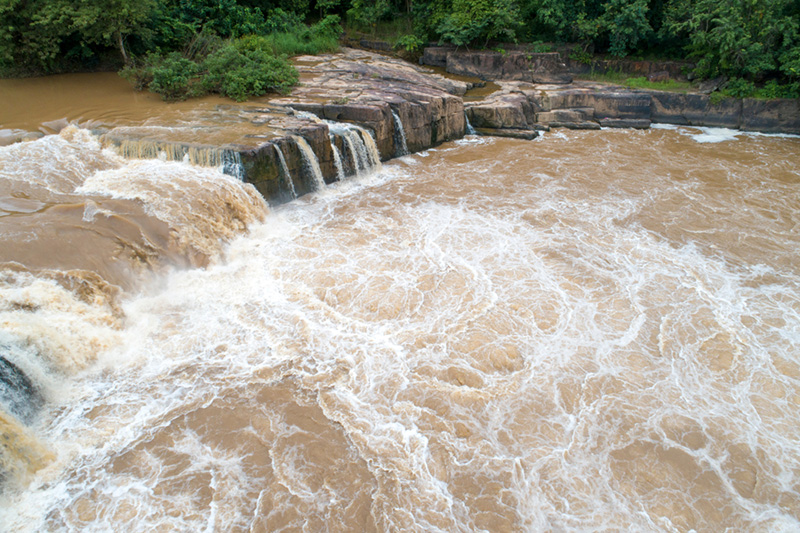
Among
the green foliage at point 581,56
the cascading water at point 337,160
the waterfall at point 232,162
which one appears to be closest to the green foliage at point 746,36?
the green foliage at point 581,56

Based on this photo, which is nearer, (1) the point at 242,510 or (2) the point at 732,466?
(1) the point at 242,510

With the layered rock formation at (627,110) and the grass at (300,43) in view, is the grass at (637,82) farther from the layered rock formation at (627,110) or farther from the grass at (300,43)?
the grass at (300,43)

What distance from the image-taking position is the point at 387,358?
18.2ft

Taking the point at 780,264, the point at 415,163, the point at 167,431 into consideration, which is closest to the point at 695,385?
the point at 780,264

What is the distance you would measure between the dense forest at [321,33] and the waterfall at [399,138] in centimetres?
307

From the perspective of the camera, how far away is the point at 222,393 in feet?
16.6

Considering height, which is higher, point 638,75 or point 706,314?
point 638,75

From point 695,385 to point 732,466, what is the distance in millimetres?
1027

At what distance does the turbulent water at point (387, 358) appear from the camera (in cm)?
413

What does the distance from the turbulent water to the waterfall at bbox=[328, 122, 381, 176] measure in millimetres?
1531

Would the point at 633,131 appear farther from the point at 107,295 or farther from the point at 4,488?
the point at 4,488

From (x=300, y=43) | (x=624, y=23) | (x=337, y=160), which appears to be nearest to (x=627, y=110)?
(x=624, y=23)

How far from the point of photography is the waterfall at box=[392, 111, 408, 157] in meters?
11.2

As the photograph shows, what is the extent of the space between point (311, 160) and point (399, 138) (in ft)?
9.54
